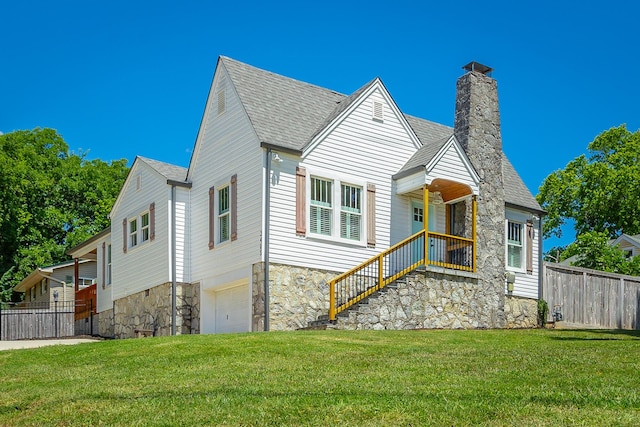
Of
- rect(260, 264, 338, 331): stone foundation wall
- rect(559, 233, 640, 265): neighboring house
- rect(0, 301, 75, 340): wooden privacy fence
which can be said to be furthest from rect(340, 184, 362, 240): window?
rect(559, 233, 640, 265): neighboring house

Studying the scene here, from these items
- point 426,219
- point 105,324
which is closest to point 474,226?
point 426,219

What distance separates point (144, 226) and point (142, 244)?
23.9 inches

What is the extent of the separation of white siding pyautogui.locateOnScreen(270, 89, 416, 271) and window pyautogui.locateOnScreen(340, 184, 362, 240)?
0.26 m

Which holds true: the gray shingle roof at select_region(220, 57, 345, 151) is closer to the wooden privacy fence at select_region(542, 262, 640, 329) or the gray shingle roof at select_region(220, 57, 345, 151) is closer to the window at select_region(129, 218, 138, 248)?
the window at select_region(129, 218, 138, 248)

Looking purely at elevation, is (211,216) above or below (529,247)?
above

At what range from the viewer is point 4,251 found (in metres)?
46.8

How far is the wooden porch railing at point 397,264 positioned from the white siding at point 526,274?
3.12 m

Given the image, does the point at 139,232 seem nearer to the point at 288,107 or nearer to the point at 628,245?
the point at 288,107

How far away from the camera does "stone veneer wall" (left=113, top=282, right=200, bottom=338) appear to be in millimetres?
22234

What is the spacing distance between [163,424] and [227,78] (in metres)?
14.4

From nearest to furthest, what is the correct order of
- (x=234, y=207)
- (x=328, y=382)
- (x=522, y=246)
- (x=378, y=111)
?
(x=328, y=382) → (x=234, y=207) → (x=378, y=111) → (x=522, y=246)

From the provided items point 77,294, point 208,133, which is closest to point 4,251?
point 77,294

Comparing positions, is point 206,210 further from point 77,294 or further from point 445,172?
point 77,294

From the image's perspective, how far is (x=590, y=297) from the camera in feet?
86.8
